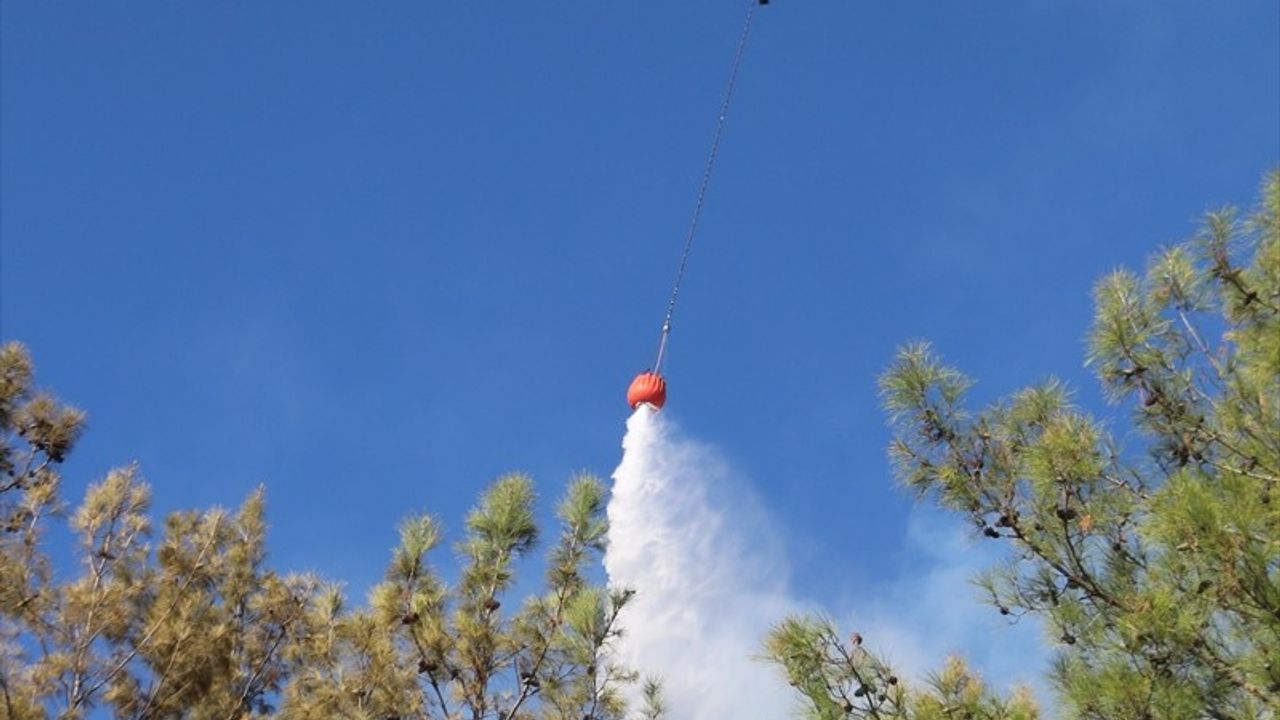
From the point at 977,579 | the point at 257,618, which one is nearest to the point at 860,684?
the point at 977,579

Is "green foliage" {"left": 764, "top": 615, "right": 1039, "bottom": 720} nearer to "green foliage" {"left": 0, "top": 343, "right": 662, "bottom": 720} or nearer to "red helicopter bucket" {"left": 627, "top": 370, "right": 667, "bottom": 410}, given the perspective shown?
"green foliage" {"left": 0, "top": 343, "right": 662, "bottom": 720}

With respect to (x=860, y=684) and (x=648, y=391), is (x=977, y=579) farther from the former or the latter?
(x=648, y=391)

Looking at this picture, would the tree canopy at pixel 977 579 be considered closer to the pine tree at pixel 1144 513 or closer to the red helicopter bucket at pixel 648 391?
the pine tree at pixel 1144 513

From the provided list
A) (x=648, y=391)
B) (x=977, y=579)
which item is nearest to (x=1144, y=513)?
(x=977, y=579)

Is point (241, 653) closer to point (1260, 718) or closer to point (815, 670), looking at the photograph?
point (815, 670)

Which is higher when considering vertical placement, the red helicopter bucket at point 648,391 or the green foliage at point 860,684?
the red helicopter bucket at point 648,391

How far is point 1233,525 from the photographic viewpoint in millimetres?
4352

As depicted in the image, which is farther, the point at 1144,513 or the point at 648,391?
the point at 648,391

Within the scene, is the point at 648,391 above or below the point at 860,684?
above

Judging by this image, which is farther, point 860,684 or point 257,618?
point 257,618

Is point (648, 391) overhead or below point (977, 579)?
overhead

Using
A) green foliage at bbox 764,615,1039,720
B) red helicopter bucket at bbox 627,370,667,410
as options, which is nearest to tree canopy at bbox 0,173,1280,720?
green foliage at bbox 764,615,1039,720

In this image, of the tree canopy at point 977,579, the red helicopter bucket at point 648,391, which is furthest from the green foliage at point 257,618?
the red helicopter bucket at point 648,391

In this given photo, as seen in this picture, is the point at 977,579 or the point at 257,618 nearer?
the point at 977,579
